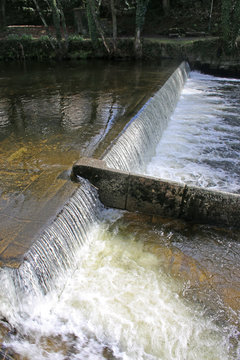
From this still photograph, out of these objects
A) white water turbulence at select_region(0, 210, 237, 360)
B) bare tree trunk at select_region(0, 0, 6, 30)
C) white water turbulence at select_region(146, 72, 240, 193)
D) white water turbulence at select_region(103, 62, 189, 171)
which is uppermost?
Answer: bare tree trunk at select_region(0, 0, 6, 30)

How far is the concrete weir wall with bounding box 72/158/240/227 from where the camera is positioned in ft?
13.4

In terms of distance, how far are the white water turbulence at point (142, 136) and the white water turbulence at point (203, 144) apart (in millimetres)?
264

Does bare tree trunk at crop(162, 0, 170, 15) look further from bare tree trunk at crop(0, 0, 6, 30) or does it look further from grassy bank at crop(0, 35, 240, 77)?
bare tree trunk at crop(0, 0, 6, 30)

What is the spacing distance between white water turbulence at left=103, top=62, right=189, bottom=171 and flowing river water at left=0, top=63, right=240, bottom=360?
0.99 m

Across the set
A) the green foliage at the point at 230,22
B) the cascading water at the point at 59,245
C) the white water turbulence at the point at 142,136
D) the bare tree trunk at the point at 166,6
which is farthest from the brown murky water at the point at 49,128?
the bare tree trunk at the point at 166,6

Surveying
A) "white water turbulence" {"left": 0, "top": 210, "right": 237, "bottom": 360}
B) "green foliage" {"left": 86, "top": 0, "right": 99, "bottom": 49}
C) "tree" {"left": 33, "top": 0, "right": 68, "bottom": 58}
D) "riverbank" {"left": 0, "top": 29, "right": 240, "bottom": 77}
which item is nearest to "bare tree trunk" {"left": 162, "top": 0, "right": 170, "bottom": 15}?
"riverbank" {"left": 0, "top": 29, "right": 240, "bottom": 77}

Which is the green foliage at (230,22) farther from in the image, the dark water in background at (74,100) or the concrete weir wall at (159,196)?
the concrete weir wall at (159,196)

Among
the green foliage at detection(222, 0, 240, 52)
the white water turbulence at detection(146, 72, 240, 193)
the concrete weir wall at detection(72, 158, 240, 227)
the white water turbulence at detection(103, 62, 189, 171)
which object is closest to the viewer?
the concrete weir wall at detection(72, 158, 240, 227)

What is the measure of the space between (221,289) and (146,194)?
1667mm

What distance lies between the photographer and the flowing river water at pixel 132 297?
9.04 ft

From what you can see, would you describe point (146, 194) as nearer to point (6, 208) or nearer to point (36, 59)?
point (6, 208)

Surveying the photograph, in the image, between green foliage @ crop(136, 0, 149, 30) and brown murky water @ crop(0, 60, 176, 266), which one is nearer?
brown murky water @ crop(0, 60, 176, 266)

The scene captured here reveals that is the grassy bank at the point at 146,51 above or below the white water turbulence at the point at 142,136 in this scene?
above

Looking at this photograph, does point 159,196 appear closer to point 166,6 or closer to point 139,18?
point 139,18
